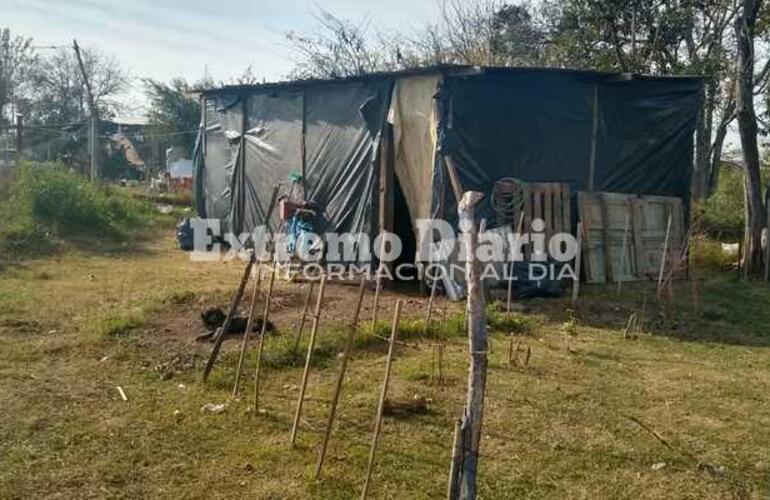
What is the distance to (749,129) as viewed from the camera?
36.5 feet

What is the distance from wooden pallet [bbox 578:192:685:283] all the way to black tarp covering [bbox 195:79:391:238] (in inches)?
120

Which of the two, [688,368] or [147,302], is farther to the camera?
[147,302]

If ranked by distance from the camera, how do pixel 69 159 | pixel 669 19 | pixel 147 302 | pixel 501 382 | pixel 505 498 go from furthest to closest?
pixel 69 159, pixel 669 19, pixel 147 302, pixel 501 382, pixel 505 498

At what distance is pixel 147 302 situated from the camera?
7.82m

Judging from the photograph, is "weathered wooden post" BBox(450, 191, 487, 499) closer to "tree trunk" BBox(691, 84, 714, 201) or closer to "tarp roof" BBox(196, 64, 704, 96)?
"tarp roof" BBox(196, 64, 704, 96)

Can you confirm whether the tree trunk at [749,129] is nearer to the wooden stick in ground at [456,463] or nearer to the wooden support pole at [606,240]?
the wooden support pole at [606,240]

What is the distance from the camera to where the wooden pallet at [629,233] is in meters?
9.61

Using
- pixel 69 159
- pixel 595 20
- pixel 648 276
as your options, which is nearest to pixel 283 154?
pixel 648 276

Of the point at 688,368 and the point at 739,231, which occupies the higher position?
the point at 739,231

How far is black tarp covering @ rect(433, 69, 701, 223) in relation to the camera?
891 centimetres

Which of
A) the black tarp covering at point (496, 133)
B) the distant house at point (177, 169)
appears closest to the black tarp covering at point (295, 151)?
the black tarp covering at point (496, 133)

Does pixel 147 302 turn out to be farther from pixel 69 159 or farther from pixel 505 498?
pixel 69 159

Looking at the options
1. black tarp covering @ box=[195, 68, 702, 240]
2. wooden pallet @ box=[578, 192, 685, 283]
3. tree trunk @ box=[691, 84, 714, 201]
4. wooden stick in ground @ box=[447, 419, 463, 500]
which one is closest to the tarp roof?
black tarp covering @ box=[195, 68, 702, 240]

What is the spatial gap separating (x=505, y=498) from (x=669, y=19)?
52.5 feet
